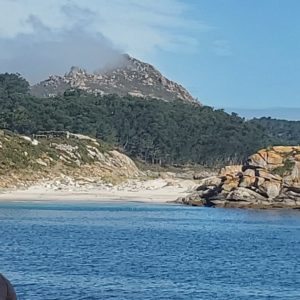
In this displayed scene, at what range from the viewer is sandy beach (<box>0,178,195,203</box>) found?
84.1 m

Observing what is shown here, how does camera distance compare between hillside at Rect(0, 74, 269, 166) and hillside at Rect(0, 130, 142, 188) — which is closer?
hillside at Rect(0, 130, 142, 188)

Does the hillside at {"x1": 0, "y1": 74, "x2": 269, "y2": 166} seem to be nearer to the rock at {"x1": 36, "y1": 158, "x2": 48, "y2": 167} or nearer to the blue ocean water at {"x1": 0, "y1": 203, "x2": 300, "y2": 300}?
the rock at {"x1": 36, "y1": 158, "x2": 48, "y2": 167}

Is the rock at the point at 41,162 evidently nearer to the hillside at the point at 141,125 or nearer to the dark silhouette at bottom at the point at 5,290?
the hillside at the point at 141,125

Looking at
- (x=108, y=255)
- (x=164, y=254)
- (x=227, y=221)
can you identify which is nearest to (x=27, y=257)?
(x=108, y=255)

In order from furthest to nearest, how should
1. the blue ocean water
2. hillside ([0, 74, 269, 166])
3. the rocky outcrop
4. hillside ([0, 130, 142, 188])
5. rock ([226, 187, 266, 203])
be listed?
hillside ([0, 74, 269, 166]) → hillside ([0, 130, 142, 188]) → rock ([226, 187, 266, 203]) → the rocky outcrop → the blue ocean water

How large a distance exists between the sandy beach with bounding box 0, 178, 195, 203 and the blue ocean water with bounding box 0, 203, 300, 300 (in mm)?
12003

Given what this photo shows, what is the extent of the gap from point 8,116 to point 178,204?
49358mm

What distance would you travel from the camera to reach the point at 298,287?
2594cm

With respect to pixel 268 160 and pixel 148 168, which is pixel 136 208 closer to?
pixel 268 160

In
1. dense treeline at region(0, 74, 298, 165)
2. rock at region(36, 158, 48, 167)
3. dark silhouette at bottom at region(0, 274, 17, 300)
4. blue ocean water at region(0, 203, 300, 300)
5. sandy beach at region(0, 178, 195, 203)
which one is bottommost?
blue ocean water at region(0, 203, 300, 300)

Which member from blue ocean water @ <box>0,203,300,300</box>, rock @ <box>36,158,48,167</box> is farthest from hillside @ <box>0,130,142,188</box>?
blue ocean water @ <box>0,203,300,300</box>

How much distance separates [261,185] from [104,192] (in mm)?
22424

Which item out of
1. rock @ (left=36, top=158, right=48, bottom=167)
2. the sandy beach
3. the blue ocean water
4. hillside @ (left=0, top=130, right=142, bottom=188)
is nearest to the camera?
the blue ocean water

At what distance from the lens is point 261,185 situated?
7312 centimetres
